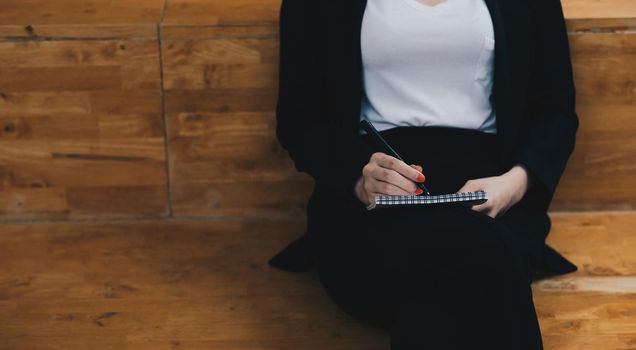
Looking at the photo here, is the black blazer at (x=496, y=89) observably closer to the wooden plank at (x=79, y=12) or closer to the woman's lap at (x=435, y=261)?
the woman's lap at (x=435, y=261)

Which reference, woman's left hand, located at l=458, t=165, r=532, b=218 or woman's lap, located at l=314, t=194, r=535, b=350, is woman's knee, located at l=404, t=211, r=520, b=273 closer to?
woman's lap, located at l=314, t=194, r=535, b=350

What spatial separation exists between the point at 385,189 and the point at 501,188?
0.86 ft

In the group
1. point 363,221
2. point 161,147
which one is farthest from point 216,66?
point 363,221

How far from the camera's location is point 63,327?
5.55 feet

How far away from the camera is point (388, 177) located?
1.42 meters

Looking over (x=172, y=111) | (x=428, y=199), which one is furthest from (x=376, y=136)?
(x=172, y=111)

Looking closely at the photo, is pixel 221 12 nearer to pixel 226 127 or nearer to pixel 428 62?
pixel 226 127

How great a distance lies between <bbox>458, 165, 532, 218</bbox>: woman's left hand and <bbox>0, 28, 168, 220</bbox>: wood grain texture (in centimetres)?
88

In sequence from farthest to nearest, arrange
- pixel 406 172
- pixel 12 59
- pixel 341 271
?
pixel 12 59
pixel 341 271
pixel 406 172

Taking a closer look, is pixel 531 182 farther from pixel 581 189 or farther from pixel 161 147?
pixel 161 147

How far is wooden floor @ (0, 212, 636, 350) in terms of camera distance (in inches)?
65.1

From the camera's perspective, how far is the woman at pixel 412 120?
1470 millimetres

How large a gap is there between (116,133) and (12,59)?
30 cm

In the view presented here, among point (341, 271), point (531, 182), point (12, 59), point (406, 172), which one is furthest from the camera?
point (12, 59)
